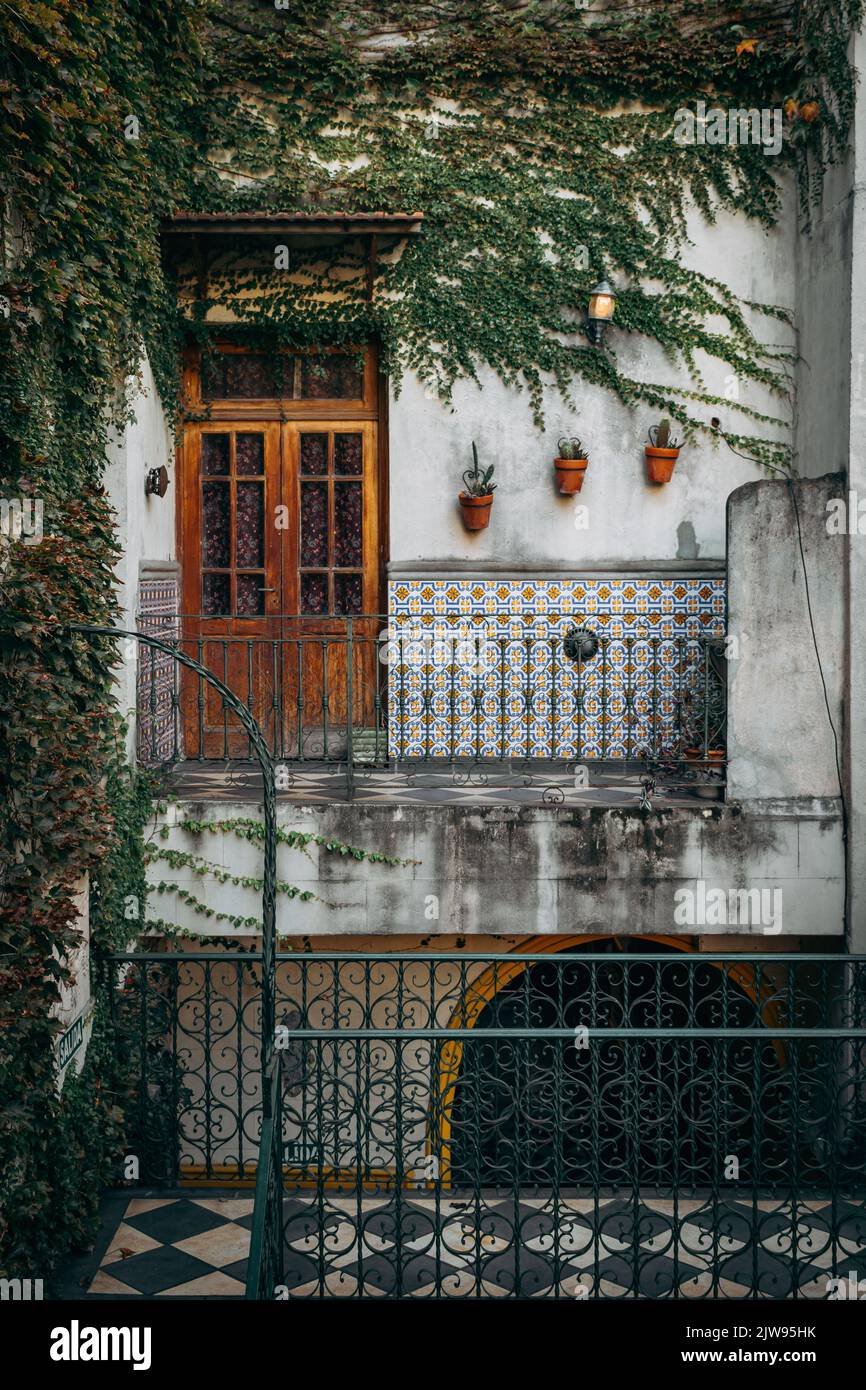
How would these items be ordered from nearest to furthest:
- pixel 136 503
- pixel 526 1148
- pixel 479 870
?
pixel 526 1148 → pixel 479 870 → pixel 136 503

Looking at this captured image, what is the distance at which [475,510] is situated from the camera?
9922 millimetres

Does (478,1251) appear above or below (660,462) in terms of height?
below

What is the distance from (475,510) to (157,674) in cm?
260

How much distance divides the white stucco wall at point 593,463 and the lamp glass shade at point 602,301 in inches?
11.9

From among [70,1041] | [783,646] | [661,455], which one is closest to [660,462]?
[661,455]

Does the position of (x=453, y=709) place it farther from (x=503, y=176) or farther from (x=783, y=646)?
(x=503, y=176)

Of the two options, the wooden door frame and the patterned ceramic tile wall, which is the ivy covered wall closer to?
the wooden door frame

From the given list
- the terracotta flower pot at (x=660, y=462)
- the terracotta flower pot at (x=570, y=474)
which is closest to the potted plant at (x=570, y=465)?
the terracotta flower pot at (x=570, y=474)

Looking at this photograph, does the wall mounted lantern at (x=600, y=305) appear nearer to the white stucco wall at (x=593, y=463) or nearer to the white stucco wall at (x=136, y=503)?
the white stucco wall at (x=593, y=463)

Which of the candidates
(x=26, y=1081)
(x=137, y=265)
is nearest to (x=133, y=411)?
(x=137, y=265)

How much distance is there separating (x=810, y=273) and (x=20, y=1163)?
7638 millimetres

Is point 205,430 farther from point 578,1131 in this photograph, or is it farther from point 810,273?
point 578,1131

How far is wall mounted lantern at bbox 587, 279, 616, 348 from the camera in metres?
9.81
